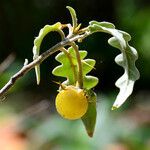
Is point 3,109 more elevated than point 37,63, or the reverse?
point 37,63

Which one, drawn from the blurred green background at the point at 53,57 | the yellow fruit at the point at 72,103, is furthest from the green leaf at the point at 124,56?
the blurred green background at the point at 53,57

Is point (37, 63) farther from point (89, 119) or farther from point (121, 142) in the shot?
point (121, 142)

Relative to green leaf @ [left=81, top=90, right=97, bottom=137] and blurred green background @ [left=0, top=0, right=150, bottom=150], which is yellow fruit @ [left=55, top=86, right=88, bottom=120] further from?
blurred green background @ [left=0, top=0, right=150, bottom=150]

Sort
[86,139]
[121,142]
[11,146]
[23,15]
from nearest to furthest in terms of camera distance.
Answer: [86,139] < [121,142] < [11,146] < [23,15]

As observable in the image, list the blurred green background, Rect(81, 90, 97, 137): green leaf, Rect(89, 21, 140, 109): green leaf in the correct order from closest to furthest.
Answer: Rect(89, 21, 140, 109): green leaf < Rect(81, 90, 97, 137): green leaf < the blurred green background

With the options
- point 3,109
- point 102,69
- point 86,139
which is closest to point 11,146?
point 3,109

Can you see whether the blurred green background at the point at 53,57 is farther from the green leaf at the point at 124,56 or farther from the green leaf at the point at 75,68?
the green leaf at the point at 124,56

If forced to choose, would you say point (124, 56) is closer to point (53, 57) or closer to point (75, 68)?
point (75, 68)

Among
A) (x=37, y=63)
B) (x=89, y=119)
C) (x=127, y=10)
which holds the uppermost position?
(x=37, y=63)

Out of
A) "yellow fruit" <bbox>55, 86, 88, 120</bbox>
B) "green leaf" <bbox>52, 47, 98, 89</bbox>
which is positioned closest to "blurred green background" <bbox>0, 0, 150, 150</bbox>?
"green leaf" <bbox>52, 47, 98, 89</bbox>
